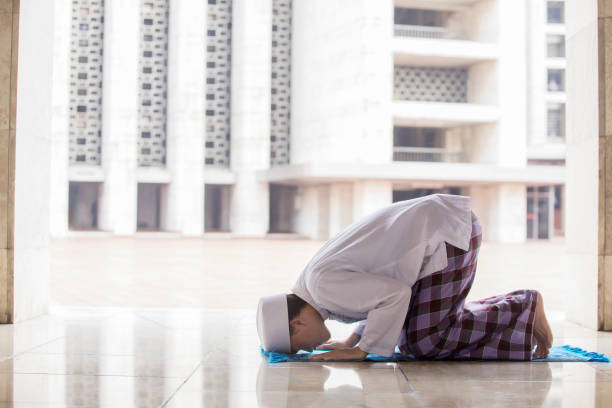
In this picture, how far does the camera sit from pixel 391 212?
443cm

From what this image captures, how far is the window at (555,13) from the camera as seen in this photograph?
44.4m

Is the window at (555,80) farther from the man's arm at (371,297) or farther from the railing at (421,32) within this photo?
the man's arm at (371,297)

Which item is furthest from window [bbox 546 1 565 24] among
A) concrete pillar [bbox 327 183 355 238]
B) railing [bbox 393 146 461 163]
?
concrete pillar [bbox 327 183 355 238]

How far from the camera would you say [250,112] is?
3847 centimetres

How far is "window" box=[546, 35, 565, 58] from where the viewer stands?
145ft

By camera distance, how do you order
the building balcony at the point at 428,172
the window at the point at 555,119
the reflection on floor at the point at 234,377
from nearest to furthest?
the reflection on floor at the point at 234,377 → the building balcony at the point at 428,172 → the window at the point at 555,119

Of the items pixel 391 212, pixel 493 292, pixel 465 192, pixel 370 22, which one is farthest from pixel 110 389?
pixel 465 192

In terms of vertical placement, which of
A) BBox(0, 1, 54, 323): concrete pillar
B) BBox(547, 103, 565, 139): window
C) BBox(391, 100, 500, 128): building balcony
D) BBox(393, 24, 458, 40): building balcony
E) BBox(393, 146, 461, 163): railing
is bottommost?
BBox(0, 1, 54, 323): concrete pillar

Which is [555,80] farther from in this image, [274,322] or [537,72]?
[274,322]

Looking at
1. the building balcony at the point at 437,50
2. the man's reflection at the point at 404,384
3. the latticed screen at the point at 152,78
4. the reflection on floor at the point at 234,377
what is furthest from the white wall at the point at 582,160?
the latticed screen at the point at 152,78

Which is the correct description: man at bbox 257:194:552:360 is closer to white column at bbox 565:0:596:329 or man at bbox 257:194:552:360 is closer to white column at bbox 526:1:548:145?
white column at bbox 565:0:596:329

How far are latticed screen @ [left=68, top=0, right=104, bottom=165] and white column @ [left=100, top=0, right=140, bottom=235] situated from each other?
3.38 ft

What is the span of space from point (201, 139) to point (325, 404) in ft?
118

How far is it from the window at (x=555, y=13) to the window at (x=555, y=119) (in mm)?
5101
